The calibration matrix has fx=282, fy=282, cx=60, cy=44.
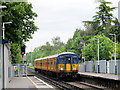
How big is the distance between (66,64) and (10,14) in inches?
334

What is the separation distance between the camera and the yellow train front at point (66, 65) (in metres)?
31.0

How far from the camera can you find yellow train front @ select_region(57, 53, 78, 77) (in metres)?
31.0

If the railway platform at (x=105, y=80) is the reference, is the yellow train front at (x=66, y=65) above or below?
above

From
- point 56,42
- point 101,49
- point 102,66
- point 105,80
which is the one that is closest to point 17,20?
point 105,80

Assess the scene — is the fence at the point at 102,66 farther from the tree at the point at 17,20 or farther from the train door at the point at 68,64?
the tree at the point at 17,20

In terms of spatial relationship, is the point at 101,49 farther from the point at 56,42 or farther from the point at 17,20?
the point at 56,42

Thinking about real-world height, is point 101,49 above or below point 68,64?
above

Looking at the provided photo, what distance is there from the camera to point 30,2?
3189 cm

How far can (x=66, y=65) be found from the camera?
31.1m

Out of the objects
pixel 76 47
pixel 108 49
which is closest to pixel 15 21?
pixel 108 49

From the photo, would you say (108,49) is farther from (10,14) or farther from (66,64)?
(10,14)

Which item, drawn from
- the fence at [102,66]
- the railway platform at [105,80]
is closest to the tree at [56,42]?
the fence at [102,66]

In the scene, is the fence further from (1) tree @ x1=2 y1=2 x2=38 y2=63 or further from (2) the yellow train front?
(1) tree @ x1=2 y1=2 x2=38 y2=63

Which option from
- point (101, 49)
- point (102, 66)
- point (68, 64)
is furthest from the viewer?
point (101, 49)
